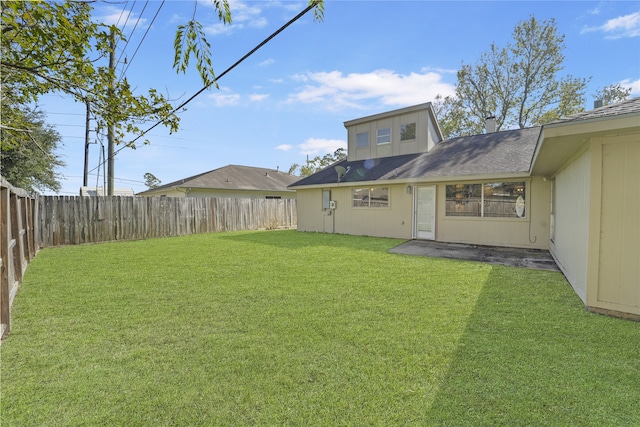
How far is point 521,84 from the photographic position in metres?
19.9

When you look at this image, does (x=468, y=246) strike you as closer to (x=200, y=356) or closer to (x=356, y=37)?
(x=356, y=37)

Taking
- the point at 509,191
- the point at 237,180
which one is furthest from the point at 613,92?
the point at 237,180

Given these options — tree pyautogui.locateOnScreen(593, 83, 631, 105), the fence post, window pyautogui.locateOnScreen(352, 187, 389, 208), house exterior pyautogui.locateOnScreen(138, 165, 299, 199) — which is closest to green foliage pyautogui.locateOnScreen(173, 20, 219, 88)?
the fence post

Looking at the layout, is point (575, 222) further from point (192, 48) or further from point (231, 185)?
point (231, 185)

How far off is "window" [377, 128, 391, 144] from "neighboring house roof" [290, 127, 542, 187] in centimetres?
82

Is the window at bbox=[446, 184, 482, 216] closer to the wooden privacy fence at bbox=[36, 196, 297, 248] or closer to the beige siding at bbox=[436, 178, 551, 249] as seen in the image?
the beige siding at bbox=[436, 178, 551, 249]

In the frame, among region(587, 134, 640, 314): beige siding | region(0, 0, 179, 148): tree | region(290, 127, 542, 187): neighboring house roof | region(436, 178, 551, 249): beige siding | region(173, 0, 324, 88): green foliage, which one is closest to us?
region(173, 0, 324, 88): green foliage

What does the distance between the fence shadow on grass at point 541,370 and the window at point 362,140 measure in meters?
10.8

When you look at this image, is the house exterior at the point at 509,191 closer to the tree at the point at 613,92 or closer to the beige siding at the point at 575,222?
the beige siding at the point at 575,222

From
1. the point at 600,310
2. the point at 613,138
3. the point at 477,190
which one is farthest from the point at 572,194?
the point at 477,190

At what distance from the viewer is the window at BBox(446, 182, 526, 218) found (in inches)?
331

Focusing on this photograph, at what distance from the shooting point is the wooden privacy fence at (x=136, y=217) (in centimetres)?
925

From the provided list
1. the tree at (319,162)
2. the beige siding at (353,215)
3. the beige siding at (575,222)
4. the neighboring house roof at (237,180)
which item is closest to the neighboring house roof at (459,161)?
the beige siding at (353,215)

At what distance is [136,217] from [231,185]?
27.8ft
